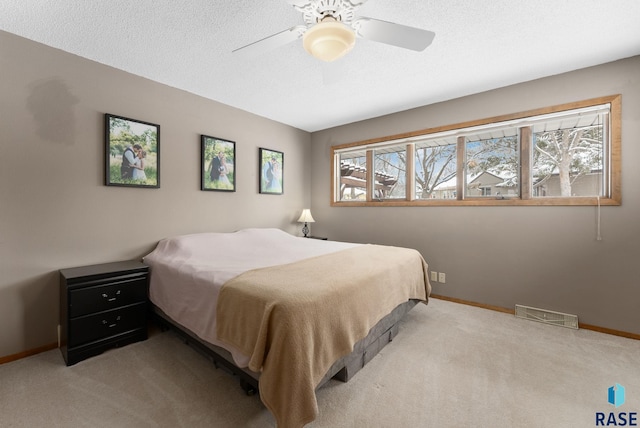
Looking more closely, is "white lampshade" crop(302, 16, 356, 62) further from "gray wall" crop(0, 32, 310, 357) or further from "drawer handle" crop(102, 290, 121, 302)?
"drawer handle" crop(102, 290, 121, 302)

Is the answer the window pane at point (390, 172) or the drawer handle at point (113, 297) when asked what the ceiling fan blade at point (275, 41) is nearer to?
the drawer handle at point (113, 297)

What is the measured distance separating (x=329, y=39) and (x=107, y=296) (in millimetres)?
2535

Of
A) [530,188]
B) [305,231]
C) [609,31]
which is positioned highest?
[609,31]

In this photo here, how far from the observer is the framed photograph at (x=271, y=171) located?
400 centimetres

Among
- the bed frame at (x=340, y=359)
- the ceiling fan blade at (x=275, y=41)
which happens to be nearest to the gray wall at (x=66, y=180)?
the bed frame at (x=340, y=359)

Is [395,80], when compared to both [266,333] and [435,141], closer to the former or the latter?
[435,141]

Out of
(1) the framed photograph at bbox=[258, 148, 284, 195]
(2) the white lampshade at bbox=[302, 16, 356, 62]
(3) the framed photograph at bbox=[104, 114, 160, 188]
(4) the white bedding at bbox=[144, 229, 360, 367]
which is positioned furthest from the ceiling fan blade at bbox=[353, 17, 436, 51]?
(1) the framed photograph at bbox=[258, 148, 284, 195]

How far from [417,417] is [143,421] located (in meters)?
1.53

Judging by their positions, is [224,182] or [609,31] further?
[224,182]

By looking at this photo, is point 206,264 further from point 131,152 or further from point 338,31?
point 338,31

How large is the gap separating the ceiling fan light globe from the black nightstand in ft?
7.53

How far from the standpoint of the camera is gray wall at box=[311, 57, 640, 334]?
8.02ft

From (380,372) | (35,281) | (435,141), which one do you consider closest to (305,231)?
(435,141)

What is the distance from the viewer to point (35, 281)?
219 cm
